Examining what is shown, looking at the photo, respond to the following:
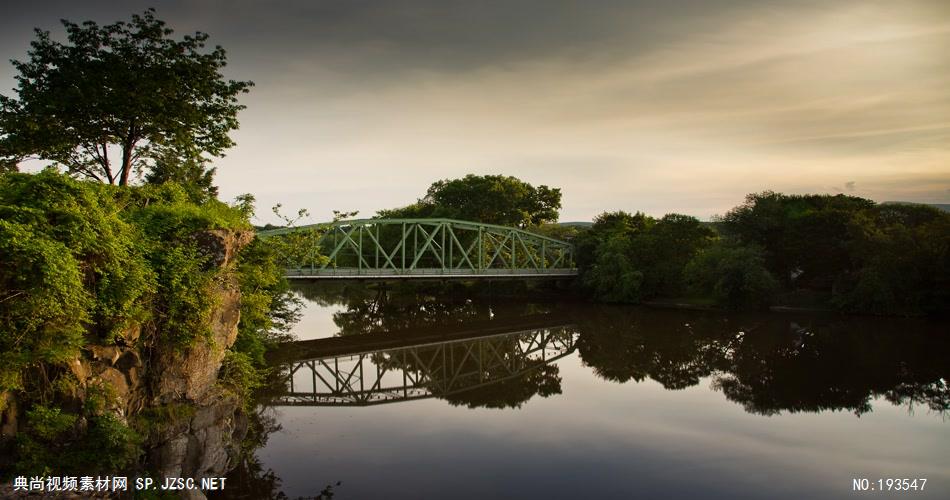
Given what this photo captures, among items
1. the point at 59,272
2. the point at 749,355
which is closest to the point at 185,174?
the point at 59,272

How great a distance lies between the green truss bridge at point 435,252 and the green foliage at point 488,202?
2517mm

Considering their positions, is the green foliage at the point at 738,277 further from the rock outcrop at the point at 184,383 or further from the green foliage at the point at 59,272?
the green foliage at the point at 59,272

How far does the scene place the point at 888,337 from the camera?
2694 centimetres

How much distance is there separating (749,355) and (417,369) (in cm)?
1360

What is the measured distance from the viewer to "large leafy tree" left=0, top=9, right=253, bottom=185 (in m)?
15.3

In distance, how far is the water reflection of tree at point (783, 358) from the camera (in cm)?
1795

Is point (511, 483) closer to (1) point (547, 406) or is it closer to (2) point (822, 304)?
(1) point (547, 406)

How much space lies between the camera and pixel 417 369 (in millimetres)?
22891

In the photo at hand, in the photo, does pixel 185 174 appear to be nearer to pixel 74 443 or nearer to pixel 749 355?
pixel 74 443

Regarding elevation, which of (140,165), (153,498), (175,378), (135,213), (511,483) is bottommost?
(511,483)

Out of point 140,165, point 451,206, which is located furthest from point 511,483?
point 451,206

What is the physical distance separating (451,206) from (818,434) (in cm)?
4354

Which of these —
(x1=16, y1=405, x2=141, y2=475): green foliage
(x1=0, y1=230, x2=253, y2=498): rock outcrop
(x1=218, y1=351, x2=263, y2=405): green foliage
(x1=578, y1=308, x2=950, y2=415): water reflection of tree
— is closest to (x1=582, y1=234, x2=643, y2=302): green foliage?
(x1=578, y1=308, x2=950, y2=415): water reflection of tree

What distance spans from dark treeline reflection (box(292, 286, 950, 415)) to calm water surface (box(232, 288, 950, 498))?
12cm
